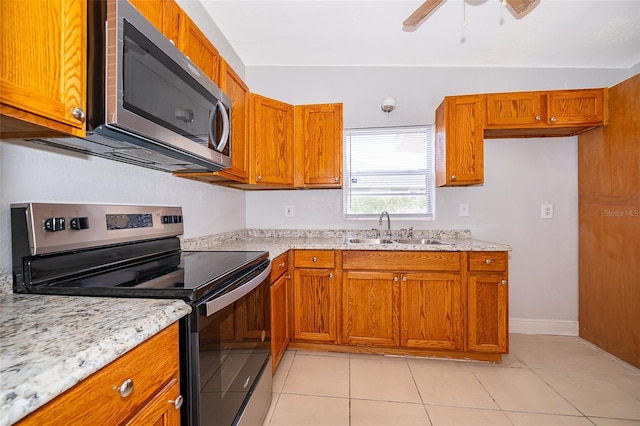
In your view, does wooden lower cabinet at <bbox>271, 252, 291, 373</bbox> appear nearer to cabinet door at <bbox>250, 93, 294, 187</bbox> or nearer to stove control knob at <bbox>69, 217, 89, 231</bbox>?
cabinet door at <bbox>250, 93, 294, 187</bbox>

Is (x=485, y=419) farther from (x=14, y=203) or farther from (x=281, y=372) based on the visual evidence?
(x=14, y=203)

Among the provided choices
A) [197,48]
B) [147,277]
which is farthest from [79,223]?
[197,48]

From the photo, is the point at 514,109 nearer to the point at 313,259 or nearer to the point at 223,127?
the point at 313,259

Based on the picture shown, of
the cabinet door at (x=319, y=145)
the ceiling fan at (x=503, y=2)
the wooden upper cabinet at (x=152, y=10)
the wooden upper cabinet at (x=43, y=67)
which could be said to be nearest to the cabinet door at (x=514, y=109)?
the ceiling fan at (x=503, y=2)

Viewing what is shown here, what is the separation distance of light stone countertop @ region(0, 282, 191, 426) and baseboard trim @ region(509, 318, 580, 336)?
117 inches

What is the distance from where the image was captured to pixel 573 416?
1557 millimetres

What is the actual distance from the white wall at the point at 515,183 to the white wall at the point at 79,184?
54.9 inches

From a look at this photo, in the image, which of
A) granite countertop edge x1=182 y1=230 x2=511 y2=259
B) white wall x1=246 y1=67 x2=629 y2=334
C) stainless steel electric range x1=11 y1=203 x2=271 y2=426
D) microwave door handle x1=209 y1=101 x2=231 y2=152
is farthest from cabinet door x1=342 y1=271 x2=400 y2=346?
microwave door handle x1=209 y1=101 x2=231 y2=152

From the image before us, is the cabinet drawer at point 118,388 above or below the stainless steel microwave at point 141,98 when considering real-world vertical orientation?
below

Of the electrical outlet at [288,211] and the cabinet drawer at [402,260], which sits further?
the electrical outlet at [288,211]

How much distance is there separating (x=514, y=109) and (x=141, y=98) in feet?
8.66

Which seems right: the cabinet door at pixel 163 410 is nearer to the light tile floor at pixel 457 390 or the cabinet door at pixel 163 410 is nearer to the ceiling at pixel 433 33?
the light tile floor at pixel 457 390

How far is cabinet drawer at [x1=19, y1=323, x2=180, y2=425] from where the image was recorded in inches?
18.4

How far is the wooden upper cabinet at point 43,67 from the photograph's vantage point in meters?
0.63
